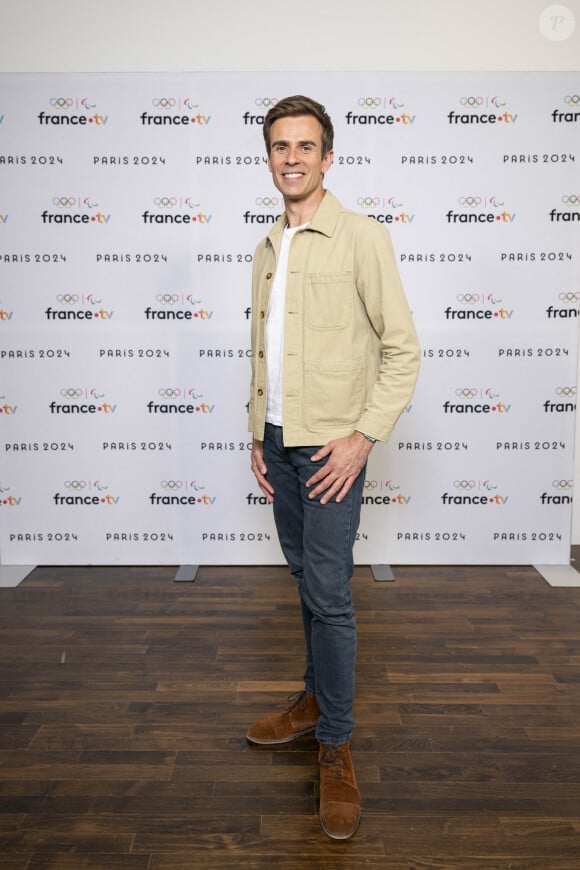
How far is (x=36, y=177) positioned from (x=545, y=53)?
2418 millimetres

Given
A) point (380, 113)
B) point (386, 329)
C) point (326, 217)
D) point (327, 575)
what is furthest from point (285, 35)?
point (327, 575)

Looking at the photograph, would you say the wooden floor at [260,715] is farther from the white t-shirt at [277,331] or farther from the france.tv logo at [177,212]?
the france.tv logo at [177,212]

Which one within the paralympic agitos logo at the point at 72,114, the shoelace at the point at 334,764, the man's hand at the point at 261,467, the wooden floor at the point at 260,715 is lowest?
the wooden floor at the point at 260,715

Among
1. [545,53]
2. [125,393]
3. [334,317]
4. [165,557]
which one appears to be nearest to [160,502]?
[165,557]

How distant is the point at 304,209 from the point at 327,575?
0.94m

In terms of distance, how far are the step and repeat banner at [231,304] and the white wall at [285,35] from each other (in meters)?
0.08

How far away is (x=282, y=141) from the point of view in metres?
1.61

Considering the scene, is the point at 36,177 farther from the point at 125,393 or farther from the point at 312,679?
the point at 312,679

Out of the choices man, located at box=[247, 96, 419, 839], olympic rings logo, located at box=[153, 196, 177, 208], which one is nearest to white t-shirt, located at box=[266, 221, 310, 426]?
man, located at box=[247, 96, 419, 839]

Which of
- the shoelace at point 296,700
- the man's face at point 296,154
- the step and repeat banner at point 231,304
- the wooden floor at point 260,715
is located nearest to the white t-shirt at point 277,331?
the man's face at point 296,154

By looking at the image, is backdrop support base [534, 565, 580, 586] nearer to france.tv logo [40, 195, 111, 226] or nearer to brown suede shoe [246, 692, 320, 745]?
brown suede shoe [246, 692, 320, 745]

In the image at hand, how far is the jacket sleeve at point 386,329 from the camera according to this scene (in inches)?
61.7

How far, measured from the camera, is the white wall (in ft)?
9.65

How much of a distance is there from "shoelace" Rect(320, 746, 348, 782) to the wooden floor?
8 centimetres
